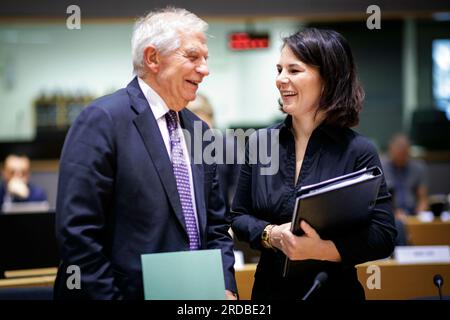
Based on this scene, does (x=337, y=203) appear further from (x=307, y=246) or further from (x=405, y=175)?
(x=405, y=175)

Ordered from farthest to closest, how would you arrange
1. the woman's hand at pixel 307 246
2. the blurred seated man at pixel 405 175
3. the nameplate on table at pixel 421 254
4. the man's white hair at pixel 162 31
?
the blurred seated man at pixel 405 175 < the nameplate on table at pixel 421 254 < the man's white hair at pixel 162 31 < the woman's hand at pixel 307 246

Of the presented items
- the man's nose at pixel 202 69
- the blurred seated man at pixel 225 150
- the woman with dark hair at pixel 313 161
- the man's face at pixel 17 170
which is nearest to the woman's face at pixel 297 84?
the woman with dark hair at pixel 313 161

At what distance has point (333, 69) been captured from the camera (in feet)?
6.46

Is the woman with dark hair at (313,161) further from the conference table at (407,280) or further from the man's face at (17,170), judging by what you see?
the man's face at (17,170)

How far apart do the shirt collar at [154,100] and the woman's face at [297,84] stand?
368mm

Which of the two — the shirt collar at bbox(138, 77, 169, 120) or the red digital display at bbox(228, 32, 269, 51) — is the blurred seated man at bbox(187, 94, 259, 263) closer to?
the shirt collar at bbox(138, 77, 169, 120)

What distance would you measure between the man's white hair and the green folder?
1.96 ft

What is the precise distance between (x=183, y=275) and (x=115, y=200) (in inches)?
11.2

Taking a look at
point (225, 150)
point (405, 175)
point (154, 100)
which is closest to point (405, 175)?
point (405, 175)

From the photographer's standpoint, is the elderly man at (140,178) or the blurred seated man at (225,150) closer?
the elderly man at (140,178)

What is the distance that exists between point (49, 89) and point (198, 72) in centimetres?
731

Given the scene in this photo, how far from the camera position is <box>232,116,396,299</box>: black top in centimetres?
189

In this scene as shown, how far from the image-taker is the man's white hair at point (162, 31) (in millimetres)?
1911

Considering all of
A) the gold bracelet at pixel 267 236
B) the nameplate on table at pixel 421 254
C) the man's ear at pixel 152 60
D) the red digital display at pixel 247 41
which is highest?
the red digital display at pixel 247 41
